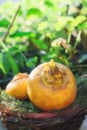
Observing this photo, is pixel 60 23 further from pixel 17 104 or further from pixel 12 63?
pixel 17 104

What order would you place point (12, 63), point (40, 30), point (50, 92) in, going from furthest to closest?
point (40, 30) → point (12, 63) → point (50, 92)

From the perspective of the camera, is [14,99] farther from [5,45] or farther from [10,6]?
[10,6]

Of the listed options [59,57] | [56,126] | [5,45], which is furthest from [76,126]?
[5,45]

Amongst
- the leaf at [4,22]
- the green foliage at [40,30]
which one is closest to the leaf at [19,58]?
the green foliage at [40,30]

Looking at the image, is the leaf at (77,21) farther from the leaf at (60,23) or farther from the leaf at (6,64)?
the leaf at (6,64)

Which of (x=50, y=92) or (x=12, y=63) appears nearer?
(x=50, y=92)

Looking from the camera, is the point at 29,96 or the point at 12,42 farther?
the point at 12,42

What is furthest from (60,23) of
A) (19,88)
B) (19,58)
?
(19,88)

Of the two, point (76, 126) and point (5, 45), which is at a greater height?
point (5, 45)

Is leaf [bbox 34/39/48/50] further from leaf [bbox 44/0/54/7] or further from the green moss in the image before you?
the green moss
